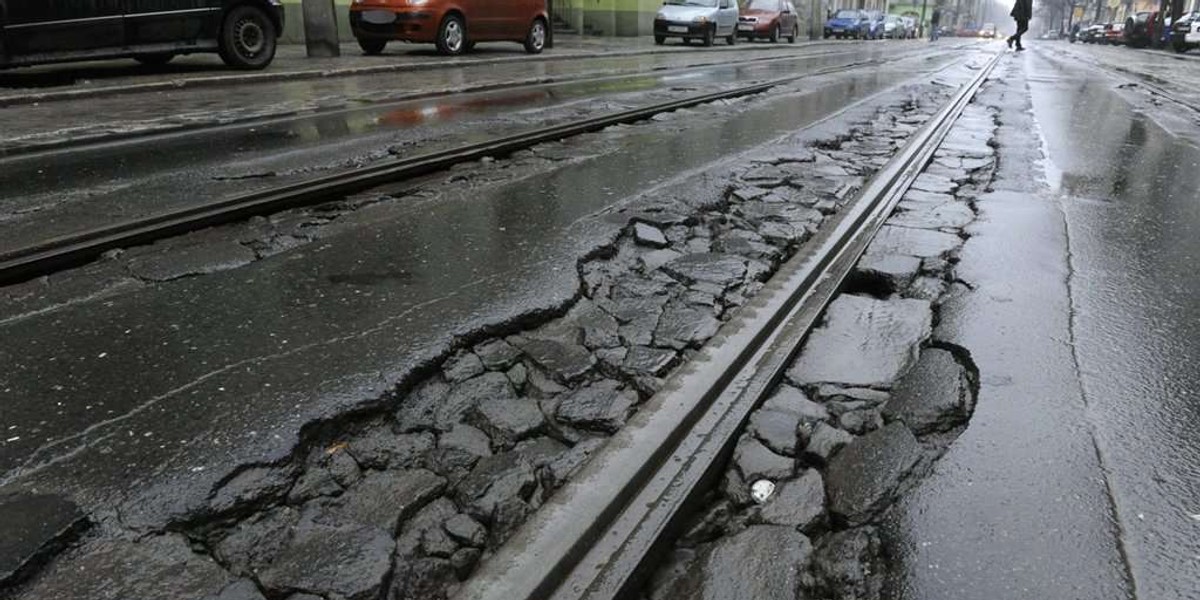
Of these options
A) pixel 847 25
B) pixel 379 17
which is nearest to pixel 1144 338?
pixel 379 17

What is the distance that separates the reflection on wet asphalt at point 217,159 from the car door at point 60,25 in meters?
3.46

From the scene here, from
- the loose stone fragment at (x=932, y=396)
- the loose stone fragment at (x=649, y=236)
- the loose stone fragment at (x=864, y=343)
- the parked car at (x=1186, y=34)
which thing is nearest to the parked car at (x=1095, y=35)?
the parked car at (x=1186, y=34)

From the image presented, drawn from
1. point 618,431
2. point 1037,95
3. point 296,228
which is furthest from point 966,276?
point 1037,95

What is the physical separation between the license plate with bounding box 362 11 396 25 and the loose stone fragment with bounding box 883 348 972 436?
13372 millimetres

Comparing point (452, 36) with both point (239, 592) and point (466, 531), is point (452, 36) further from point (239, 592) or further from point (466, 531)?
point (239, 592)

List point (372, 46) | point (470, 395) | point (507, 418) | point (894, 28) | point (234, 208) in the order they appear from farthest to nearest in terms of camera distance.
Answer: point (894, 28)
point (372, 46)
point (234, 208)
point (470, 395)
point (507, 418)

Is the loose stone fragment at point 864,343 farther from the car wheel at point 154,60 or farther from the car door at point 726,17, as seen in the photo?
→ the car door at point 726,17

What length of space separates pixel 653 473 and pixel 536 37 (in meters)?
16.6

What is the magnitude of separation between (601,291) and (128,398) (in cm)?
175

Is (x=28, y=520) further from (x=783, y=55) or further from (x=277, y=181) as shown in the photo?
(x=783, y=55)

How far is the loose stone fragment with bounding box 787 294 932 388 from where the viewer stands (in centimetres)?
268

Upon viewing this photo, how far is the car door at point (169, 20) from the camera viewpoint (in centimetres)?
981

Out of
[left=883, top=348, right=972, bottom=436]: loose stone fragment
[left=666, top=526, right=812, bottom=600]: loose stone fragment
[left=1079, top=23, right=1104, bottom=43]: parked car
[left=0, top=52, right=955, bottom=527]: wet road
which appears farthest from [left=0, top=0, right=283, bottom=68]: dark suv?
[left=1079, top=23, right=1104, bottom=43]: parked car

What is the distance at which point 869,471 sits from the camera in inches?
83.4
